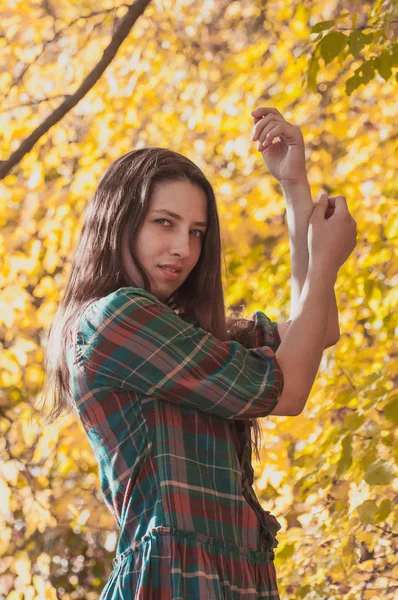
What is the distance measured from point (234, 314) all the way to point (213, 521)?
1.81 feet

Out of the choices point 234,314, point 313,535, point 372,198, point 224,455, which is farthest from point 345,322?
point 224,455

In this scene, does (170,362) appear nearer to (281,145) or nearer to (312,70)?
(281,145)

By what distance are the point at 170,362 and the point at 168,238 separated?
22 cm

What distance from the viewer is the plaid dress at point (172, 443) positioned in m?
1.12

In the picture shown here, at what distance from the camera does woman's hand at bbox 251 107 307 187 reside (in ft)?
4.50

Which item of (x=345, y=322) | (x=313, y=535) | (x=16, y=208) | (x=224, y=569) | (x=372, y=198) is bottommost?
(x=224, y=569)

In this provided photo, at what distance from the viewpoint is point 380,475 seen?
5.63 ft

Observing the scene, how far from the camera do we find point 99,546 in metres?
4.64

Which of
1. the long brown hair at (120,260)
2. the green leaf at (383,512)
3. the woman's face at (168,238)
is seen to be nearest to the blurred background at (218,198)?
the green leaf at (383,512)

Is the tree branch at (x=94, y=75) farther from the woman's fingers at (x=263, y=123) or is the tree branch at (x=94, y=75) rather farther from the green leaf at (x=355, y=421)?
the woman's fingers at (x=263, y=123)

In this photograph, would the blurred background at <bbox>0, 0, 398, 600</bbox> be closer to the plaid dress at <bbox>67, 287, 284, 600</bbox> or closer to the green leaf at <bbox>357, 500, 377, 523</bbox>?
the green leaf at <bbox>357, 500, 377, 523</bbox>

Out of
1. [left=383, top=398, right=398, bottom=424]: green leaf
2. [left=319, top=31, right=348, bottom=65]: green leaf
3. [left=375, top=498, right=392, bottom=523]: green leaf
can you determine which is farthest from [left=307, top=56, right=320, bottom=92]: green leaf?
[left=375, top=498, right=392, bottom=523]: green leaf

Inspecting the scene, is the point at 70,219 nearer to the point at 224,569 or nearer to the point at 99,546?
the point at 99,546

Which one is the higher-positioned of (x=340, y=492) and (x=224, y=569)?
(x=340, y=492)
